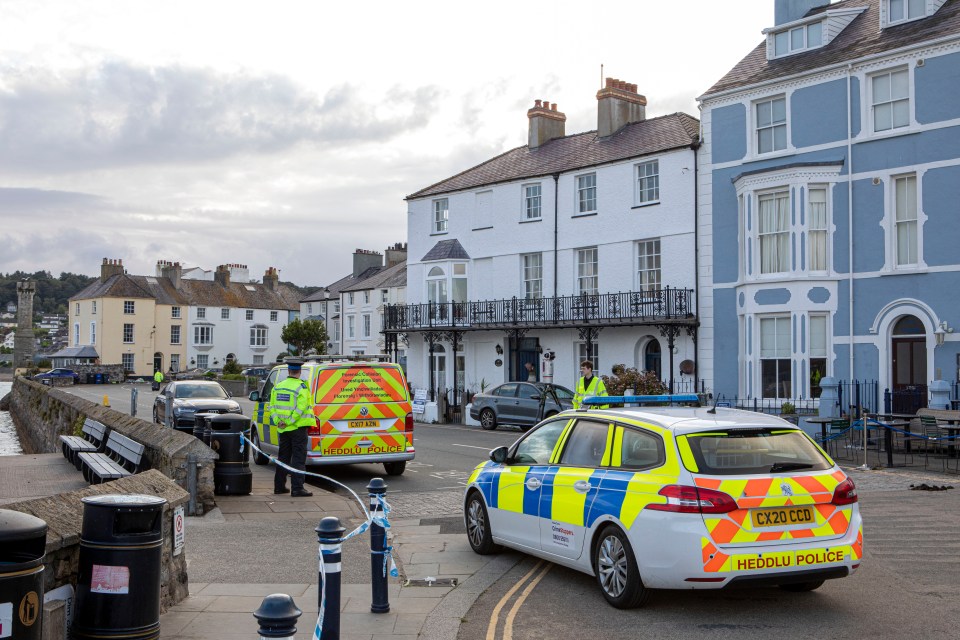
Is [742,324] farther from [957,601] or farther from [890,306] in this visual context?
[957,601]

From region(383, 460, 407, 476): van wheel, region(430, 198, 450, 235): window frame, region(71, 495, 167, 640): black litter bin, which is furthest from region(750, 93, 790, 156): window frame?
region(71, 495, 167, 640): black litter bin

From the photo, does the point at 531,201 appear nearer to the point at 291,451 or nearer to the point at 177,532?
the point at 291,451

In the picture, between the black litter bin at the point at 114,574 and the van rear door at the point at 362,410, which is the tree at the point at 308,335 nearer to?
the van rear door at the point at 362,410

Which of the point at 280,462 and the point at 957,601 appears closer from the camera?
the point at 957,601

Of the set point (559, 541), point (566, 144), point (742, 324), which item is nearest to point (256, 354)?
point (566, 144)

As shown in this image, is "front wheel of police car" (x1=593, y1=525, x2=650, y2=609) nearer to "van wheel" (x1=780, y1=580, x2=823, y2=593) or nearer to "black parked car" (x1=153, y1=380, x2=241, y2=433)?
"van wheel" (x1=780, y1=580, x2=823, y2=593)

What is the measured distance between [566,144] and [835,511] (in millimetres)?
29823

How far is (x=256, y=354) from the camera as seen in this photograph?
89375mm

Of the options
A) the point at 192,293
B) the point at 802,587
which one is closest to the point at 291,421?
the point at 802,587

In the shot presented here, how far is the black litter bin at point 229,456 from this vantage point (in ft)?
41.9

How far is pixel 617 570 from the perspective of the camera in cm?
733

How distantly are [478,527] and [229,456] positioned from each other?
15.7 feet

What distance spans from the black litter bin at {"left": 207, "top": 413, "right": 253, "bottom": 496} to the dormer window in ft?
68.1

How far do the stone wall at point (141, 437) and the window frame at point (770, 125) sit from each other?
60.3 ft
